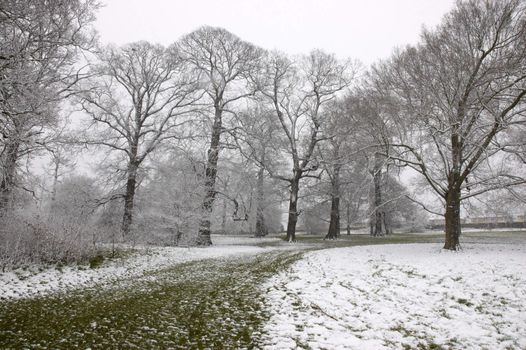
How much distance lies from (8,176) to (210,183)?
13.1 meters

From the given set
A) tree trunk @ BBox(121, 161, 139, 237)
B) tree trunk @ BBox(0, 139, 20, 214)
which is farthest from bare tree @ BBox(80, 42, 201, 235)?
tree trunk @ BBox(0, 139, 20, 214)

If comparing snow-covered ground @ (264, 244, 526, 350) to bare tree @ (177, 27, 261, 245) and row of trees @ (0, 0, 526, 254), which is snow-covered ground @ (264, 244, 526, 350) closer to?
row of trees @ (0, 0, 526, 254)

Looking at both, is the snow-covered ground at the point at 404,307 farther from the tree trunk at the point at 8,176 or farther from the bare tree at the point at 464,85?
the tree trunk at the point at 8,176

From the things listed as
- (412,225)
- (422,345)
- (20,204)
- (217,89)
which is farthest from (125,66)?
(412,225)

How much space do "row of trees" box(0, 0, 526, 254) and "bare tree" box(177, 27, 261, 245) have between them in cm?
10

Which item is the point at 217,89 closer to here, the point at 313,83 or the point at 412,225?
the point at 313,83

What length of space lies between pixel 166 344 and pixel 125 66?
20.6m

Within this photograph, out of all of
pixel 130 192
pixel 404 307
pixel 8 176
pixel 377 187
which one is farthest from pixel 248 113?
pixel 404 307

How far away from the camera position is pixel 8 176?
1011 cm

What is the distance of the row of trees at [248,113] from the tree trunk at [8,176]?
2.7 inches

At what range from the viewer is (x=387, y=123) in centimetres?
1650

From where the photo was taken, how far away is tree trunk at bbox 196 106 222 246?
2147 cm

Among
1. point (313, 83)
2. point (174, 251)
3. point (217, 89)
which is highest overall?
point (313, 83)

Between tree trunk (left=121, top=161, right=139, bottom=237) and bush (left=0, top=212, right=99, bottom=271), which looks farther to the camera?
tree trunk (left=121, top=161, right=139, bottom=237)
